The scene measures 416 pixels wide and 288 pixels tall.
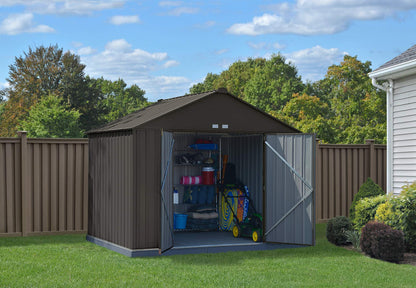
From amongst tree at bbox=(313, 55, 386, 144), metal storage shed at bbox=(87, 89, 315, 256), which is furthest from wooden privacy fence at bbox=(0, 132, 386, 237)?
tree at bbox=(313, 55, 386, 144)

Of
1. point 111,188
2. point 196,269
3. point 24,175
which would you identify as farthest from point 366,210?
point 24,175

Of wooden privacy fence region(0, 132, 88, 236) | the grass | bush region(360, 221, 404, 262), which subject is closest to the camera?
the grass

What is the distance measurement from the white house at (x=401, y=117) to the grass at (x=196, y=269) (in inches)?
90.4

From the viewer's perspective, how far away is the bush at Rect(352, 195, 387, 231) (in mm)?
10133

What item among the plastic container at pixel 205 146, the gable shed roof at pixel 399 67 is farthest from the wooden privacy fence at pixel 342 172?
the plastic container at pixel 205 146

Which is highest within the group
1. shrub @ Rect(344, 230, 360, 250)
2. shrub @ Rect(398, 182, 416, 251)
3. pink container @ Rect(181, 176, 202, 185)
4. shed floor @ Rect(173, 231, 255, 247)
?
pink container @ Rect(181, 176, 202, 185)

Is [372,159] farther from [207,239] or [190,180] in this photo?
[207,239]

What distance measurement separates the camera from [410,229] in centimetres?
950

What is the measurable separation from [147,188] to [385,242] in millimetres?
3753

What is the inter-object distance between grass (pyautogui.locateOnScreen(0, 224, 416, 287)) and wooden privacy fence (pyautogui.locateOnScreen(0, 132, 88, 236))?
941mm

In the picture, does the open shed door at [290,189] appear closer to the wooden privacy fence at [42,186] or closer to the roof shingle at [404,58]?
the roof shingle at [404,58]

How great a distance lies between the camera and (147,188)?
914cm

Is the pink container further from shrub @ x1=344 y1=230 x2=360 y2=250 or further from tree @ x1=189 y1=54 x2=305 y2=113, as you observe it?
tree @ x1=189 y1=54 x2=305 y2=113

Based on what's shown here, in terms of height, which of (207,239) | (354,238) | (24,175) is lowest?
(207,239)
